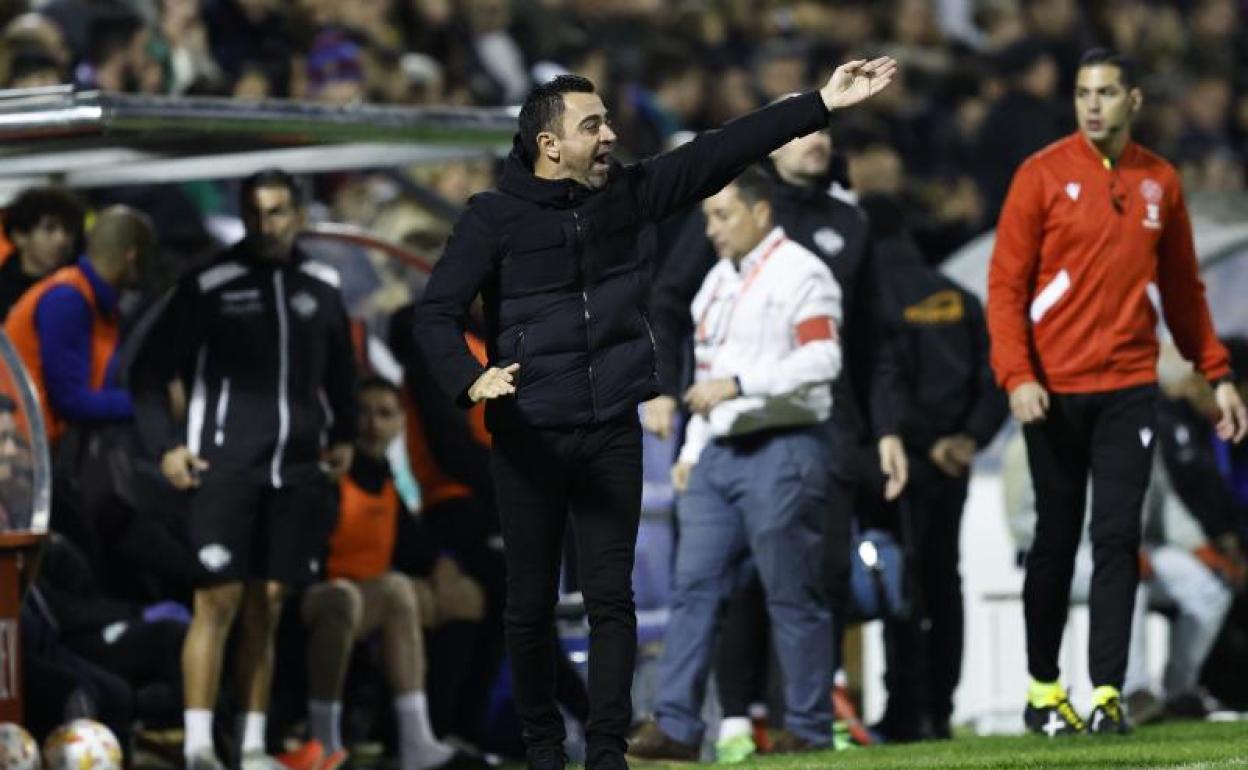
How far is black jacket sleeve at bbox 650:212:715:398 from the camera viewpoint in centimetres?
1230

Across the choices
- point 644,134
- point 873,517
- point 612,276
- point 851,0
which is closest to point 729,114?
point 644,134

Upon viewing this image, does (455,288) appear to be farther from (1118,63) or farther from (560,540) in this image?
A: (1118,63)

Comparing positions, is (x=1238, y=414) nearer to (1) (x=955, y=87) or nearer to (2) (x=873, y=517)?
(2) (x=873, y=517)

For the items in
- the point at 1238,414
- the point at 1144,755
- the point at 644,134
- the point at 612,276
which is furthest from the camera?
the point at 644,134

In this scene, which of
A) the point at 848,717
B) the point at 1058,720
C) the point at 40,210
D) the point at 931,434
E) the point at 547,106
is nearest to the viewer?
the point at 547,106

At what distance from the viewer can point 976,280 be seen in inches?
635

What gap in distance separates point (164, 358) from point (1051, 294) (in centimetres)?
327

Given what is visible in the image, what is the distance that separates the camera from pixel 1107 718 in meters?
11.6

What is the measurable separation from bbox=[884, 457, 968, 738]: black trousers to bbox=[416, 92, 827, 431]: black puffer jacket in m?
3.79

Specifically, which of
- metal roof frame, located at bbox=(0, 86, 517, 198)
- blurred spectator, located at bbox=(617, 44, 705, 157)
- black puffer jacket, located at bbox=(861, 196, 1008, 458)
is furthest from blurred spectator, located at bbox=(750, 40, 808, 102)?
black puffer jacket, located at bbox=(861, 196, 1008, 458)

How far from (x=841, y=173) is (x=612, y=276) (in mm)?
3468

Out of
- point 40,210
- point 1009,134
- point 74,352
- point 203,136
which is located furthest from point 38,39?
point 1009,134

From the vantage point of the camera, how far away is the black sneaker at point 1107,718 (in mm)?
11570

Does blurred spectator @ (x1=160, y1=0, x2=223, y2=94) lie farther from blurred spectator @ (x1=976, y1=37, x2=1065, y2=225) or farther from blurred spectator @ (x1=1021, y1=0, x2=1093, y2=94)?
blurred spectator @ (x1=1021, y1=0, x2=1093, y2=94)
